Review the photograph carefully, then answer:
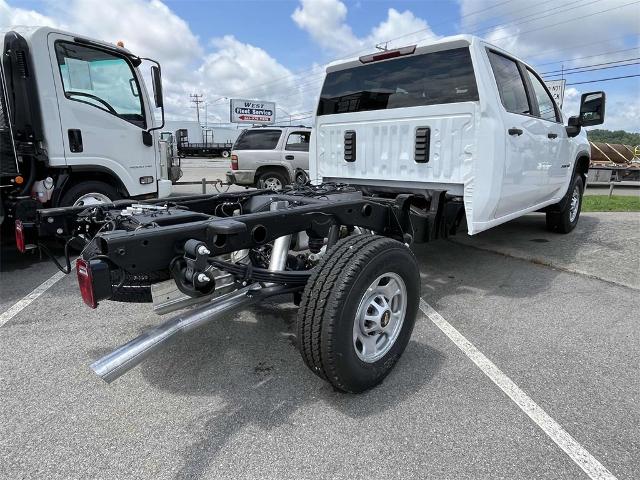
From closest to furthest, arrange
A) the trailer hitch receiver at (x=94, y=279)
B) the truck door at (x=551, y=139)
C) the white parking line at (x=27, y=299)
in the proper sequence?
the trailer hitch receiver at (x=94, y=279)
the white parking line at (x=27, y=299)
the truck door at (x=551, y=139)

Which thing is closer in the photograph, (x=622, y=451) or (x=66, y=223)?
(x=622, y=451)

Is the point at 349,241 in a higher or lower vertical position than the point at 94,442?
higher

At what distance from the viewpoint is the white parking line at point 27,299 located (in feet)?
12.7

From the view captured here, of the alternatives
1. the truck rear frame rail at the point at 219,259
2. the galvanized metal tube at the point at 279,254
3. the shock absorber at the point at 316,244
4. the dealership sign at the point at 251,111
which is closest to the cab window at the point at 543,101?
the truck rear frame rail at the point at 219,259

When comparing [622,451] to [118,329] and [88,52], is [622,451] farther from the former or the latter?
[88,52]

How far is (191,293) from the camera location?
8.27 feet

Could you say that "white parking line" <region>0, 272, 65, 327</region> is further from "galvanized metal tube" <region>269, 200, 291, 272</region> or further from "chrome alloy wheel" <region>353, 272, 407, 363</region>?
"chrome alloy wheel" <region>353, 272, 407, 363</region>

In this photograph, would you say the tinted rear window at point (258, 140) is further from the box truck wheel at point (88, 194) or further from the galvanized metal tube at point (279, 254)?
the galvanized metal tube at point (279, 254)

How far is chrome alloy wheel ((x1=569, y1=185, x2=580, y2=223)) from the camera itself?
693 cm

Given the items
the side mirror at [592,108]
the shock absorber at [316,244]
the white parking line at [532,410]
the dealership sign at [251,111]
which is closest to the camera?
the white parking line at [532,410]

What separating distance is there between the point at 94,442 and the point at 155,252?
1.01 meters

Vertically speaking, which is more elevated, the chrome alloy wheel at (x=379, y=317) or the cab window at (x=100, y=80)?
the cab window at (x=100, y=80)

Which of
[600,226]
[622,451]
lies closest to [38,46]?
[622,451]

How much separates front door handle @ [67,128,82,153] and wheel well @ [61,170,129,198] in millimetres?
281
